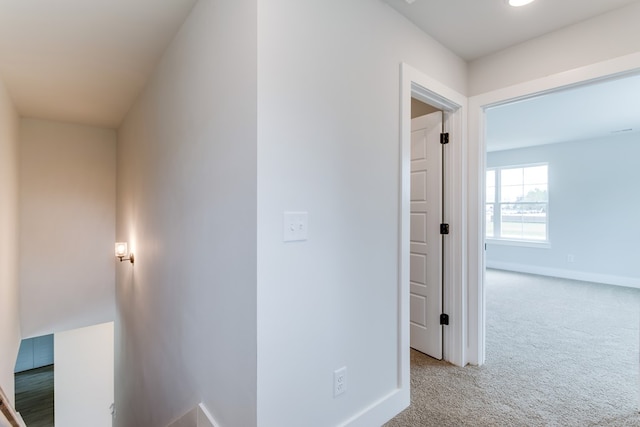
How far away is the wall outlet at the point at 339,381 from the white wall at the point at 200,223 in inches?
17.4

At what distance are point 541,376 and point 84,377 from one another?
6920 millimetres

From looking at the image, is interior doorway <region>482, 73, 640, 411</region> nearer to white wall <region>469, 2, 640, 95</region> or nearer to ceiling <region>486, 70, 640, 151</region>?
ceiling <region>486, 70, 640, 151</region>

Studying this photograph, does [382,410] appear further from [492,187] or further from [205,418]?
[492,187]

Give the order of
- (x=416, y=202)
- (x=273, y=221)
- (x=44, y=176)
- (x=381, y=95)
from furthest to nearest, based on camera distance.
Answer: (x=44, y=176) < (x=416, y=202) < (x=381, y=95) < (x=273, y=221)

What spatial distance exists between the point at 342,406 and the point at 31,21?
299 centimetres

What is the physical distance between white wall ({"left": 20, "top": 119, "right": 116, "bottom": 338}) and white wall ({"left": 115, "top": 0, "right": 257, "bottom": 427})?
1880 millimetres

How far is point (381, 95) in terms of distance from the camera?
1.75 meters

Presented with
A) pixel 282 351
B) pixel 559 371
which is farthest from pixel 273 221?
pixel 559 371

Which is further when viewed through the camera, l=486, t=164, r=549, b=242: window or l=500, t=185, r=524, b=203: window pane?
l=500, t=185, r=524, b=203: window pane

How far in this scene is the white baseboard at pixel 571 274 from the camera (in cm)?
491

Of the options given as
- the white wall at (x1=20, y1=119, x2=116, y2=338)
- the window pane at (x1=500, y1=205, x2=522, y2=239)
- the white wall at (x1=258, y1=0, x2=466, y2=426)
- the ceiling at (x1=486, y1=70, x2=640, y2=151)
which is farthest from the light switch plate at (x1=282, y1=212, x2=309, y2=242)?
the window pane at (x1=500, y1=205, x2=522, y2=239)

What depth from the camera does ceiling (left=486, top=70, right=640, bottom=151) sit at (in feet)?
10.8

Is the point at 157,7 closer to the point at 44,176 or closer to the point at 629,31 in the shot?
the point at 629,31

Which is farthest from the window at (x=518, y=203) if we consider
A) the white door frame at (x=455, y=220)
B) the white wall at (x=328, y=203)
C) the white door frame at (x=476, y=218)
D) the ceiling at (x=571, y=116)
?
the white wall at (x=328, y=203)
